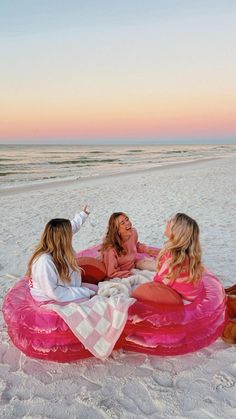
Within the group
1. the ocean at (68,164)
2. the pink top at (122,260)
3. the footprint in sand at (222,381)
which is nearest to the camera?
the footprint in sand at (222,381)

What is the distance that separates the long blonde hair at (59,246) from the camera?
3621mm

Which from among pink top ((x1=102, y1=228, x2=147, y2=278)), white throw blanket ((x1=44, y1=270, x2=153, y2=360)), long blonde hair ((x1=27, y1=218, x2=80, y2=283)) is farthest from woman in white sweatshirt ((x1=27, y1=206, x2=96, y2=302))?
pink top ((x1=102, y1=228, x2=147, y2=278))

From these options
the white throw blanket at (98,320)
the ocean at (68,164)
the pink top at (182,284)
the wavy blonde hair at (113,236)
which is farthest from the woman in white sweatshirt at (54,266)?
the ocean at (68,164)

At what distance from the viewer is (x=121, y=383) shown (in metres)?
3.10

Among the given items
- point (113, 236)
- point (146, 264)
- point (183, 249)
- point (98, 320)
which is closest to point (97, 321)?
point (98, 320)

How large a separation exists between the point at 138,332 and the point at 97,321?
0.37 meters

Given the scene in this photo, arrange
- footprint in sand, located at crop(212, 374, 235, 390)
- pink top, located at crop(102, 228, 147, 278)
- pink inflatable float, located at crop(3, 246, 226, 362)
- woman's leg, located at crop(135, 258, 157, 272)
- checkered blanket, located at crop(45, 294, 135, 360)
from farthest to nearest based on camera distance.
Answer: woman's leg, located at crop(135, 258, 157, 272) < pink top, located at crop(102, 228, 147, 278) < pink inflatable float, located at crop(3, 246, 226, 362) < checkered blanket, located at crop(45, 294, 135, 360) < footprint in sand, located at crop(212, 374, 235, 390)

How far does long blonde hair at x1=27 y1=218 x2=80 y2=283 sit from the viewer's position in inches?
143

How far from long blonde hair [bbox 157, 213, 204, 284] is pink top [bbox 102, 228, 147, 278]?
105 cm

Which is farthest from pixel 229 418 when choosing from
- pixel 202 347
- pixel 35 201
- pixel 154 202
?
pixel 35 201

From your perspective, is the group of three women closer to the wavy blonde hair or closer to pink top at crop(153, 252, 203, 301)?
pink top at crop(153, 252, 203, 301)

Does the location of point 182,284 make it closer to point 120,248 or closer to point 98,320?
point 98,320

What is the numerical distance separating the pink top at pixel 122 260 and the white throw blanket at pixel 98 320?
3.62 ft

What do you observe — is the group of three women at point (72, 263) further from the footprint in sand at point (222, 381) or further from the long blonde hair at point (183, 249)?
the footprint in sand at point (222, 381)
